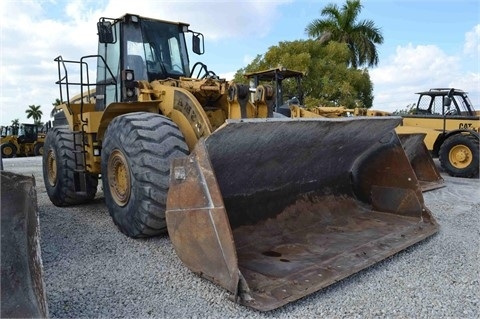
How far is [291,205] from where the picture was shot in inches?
178

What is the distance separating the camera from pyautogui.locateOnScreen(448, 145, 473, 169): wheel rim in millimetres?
10336

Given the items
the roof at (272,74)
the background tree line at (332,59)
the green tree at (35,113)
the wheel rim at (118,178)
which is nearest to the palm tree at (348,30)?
the background tree line at (332,59)

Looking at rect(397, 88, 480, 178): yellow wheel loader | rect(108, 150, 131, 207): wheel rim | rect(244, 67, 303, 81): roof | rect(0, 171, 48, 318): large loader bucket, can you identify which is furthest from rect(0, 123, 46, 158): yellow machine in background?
rect(0, 171, 48, 318): large loader bucket

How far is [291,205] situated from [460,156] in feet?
24.8

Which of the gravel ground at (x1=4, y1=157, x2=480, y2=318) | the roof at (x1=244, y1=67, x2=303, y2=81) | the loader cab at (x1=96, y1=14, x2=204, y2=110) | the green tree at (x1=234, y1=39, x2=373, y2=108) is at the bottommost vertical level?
the gravel ground at (x1=4, y1=157, x2=480, y2=318)

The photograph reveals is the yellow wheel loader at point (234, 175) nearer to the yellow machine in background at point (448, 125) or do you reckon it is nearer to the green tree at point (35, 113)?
the yellow machine in background at point (448, 125)

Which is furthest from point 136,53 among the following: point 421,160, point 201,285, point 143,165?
point 421,160

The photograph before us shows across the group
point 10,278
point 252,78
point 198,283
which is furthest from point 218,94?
point 252,78

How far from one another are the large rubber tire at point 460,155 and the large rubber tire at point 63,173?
26.6 feet

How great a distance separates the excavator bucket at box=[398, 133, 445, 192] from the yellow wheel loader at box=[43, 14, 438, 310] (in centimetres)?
346

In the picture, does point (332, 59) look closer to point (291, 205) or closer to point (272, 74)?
point (272, 74)

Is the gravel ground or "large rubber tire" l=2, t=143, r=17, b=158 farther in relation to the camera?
"large rubber tire" l=2, t=143, r=17, b=158

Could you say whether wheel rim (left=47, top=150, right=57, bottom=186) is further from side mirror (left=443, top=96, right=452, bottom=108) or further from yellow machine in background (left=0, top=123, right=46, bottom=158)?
yellow machine in background (left=0, top=123, right=46, bottom=158)

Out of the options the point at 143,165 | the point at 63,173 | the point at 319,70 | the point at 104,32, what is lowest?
the point at 63,173
